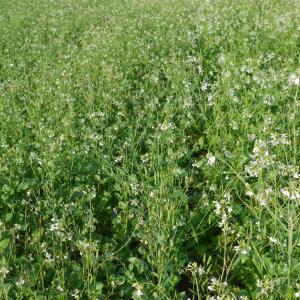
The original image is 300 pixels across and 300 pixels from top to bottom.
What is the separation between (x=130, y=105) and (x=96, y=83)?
2.14 ft

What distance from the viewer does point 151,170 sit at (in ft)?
12.9

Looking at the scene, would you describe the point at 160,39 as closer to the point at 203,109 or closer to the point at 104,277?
the point at 203,109

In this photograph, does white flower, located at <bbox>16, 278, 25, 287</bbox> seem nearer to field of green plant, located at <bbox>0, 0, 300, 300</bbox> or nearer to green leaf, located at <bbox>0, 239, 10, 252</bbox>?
field of green plant, located at <bbox>0, 0, 300, 300</bbox>

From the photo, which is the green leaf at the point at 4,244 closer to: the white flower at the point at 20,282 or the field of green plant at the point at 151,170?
the field of green plant at the point at 151,170

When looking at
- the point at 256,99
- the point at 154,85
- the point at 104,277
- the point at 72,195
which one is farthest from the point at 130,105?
the point at 104,277

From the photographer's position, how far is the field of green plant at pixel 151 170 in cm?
269

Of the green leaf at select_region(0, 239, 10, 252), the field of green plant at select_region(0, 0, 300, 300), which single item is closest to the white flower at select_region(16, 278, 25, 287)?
the field of green plant at select_region(0, 0, 300, 300)

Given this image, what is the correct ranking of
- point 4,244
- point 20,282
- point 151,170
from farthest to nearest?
point 151,170 → point 4,244 → point 20,282

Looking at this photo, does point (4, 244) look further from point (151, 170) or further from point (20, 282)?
point (151, 170)

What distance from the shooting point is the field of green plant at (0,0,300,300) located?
269 centimetres

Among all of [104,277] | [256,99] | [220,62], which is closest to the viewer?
[104,277]

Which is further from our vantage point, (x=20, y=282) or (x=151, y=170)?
(x=151, y=170)

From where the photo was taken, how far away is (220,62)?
21.6 feet

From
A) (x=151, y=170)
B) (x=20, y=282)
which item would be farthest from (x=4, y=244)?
(x=151, y=170)
